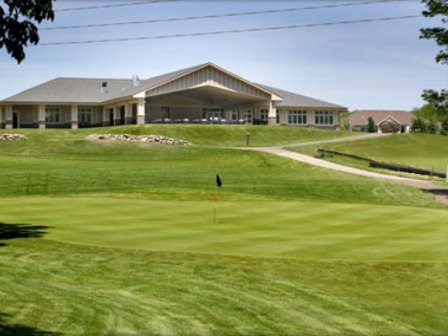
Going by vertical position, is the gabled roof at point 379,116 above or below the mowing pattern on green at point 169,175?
above

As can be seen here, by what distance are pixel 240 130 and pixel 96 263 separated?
204 ft

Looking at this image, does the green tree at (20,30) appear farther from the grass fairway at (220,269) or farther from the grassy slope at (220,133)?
the grassy slope at (220,133)

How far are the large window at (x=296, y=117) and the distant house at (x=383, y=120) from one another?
43082 mm

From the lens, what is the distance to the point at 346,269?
629 inches

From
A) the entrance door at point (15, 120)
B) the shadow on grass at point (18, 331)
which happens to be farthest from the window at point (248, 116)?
the shadow on grass at point (18, 331)

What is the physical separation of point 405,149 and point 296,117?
22.5 meters

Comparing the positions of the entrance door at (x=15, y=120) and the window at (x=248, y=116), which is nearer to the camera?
the entrance door at (x=15, y=120)

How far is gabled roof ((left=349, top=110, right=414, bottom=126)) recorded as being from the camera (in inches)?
5561

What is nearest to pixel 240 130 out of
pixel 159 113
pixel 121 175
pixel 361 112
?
pixel 159 113

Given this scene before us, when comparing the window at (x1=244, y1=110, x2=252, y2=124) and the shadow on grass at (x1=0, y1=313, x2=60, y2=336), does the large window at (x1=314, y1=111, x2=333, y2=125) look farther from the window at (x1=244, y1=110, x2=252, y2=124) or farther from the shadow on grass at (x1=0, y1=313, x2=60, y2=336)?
the shadow on grass at (x1=0, y1=313, x2=60, y2=336)

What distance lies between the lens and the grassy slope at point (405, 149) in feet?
220

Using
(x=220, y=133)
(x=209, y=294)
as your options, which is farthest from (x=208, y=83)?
(x=209, y=294)

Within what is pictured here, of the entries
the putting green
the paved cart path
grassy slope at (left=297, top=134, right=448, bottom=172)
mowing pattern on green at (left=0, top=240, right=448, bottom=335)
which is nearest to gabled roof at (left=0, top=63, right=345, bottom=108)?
grassy slope at (left=297, top=134, right=448, bottom=172)

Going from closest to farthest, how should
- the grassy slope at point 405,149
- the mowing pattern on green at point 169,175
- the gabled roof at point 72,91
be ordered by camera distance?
the mowing pattern on green at point 169,175 < the grassy slope at point 405,149 < the gabled roof at point 72,91
